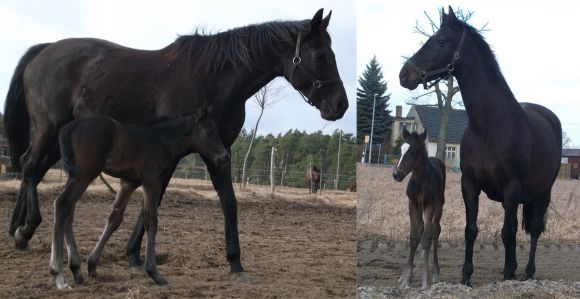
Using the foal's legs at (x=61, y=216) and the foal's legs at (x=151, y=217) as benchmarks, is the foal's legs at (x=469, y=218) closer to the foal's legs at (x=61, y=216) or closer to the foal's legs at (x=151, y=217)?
the foal's legs at (x=151, y=217)

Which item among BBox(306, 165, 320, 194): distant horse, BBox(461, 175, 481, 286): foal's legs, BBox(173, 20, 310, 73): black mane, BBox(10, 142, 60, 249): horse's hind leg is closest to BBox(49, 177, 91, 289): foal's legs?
BBox(10, 142, 60, 249): horse's hind leg

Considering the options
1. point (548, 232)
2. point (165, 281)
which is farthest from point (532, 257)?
point (165, 281)

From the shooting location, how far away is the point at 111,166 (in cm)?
531

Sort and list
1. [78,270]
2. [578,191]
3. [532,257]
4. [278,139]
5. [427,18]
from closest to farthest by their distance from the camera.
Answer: [78,270] → [427,18] → [532,257] → [578,191] → [278,139]

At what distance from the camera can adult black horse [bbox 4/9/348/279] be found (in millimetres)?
5691

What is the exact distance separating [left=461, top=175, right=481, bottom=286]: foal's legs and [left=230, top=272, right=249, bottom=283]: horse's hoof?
1821mm

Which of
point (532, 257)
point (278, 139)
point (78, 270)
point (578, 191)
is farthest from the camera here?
point (278, 139)

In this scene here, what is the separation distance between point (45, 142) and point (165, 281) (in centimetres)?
175

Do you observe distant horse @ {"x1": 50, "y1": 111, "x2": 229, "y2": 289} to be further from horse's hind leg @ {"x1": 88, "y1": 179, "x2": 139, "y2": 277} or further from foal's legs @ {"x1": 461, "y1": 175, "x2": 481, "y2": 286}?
foal's legs @ {"x1": 461, "y1": 175, "x2": 481, "y2": 286}

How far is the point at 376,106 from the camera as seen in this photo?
558 cm

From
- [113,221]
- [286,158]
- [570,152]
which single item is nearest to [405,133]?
[570,152]

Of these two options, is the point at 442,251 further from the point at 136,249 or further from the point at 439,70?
the point at 136,249

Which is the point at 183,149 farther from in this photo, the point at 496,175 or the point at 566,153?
the point at 566,153

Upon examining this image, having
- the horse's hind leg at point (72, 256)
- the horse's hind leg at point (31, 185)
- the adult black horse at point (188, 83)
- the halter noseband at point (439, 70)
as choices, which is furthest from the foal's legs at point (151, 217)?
the halter noseband at point (439, 70)
